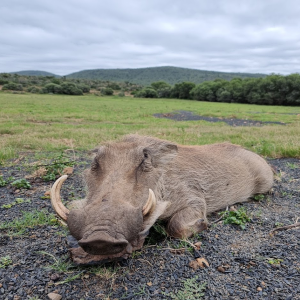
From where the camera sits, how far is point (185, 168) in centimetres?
416

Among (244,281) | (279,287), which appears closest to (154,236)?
(244,281)

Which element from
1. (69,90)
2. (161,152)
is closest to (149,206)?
(161,152)

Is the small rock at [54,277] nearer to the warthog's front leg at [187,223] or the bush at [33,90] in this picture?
the warthog's front leg at [187,223]

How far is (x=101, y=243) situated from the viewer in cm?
206

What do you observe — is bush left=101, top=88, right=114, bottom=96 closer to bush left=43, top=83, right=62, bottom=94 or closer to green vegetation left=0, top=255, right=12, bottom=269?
bush left=43, top=83, right=62, bottom=94

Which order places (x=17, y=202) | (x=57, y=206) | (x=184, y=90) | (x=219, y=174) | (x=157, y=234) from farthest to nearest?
(x=184, y=90)
(x=219, y=174)
(x=17, y=202)
(x=157, y=234)
(x=57, y=206)

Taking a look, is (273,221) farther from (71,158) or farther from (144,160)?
A: (71,158)

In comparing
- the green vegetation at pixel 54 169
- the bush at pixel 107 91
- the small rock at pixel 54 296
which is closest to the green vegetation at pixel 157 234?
the small rock at pixel 54 296

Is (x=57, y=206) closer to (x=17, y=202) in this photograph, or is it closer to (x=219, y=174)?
(x=17, y=202)

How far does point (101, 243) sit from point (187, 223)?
5.26 feet

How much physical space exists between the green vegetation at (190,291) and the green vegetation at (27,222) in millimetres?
1825

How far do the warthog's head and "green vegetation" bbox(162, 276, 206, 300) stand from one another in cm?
50

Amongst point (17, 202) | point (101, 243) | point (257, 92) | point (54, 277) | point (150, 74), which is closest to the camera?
point (101, 243)

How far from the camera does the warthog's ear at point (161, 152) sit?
11.9 feet
